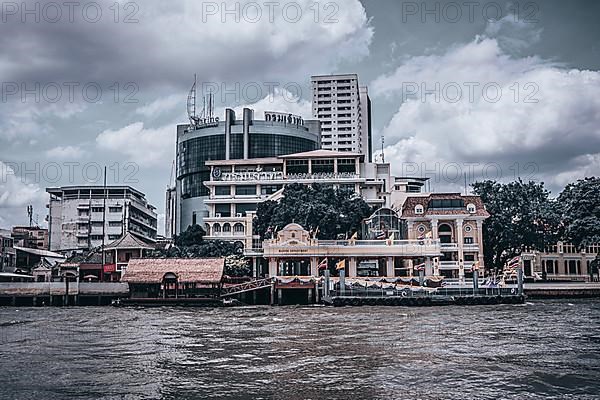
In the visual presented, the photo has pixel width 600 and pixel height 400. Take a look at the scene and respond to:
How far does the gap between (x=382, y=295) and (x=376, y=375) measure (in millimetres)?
33821

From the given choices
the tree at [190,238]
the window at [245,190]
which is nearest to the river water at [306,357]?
the tree at [190,238]

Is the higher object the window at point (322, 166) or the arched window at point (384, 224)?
the window at point (322, 166)

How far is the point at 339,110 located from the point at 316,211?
347 ft

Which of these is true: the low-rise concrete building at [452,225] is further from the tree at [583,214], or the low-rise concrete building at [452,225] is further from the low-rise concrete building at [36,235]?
the low-rise concrete building at [36,235]

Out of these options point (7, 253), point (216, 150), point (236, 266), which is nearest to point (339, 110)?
point (216, 150)

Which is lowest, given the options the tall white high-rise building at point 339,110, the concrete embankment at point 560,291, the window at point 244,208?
the concrete embankment at point 560,291

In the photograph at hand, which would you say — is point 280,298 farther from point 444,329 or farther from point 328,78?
point 328,78

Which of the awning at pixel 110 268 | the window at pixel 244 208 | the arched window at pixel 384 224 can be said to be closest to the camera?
the arched window at pixel 384 224

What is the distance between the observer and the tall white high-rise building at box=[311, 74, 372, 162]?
560ft

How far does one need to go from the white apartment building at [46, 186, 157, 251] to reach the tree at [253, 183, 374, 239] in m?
37.5

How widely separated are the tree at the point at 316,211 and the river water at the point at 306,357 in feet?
92.4

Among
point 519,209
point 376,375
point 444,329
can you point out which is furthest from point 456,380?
point 519,209

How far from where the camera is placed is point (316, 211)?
231 ft

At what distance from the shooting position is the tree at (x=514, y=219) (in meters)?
73.4
